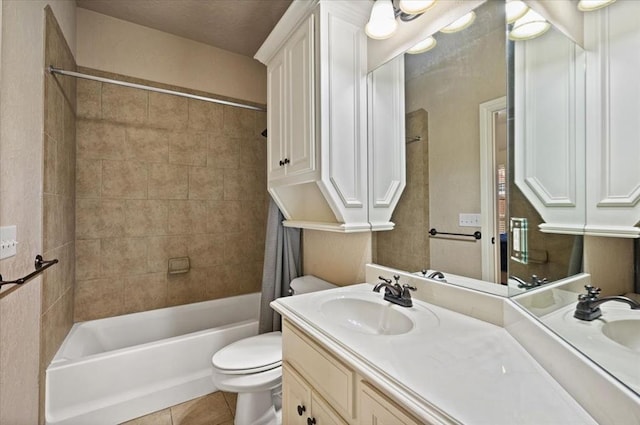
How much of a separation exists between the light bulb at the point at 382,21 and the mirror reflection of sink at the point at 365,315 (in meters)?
1.34

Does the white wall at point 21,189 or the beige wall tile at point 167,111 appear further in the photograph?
the beige wall tile at point 167,111

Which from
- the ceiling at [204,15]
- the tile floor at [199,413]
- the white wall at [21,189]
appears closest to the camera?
the white wall at [21,189]

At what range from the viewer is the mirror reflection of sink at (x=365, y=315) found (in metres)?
1.19

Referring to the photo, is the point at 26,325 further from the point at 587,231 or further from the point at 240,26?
the point at 240,26

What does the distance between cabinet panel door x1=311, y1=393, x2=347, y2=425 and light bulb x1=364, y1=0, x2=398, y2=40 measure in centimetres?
165

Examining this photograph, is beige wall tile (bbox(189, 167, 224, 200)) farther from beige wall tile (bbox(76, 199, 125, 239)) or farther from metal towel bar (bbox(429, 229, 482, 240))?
metal towel bar (bbox(429, 229, 482, 240))

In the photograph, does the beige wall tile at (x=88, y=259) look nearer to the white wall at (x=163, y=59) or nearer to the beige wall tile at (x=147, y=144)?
the beige wall tile at (x=147, y=144)

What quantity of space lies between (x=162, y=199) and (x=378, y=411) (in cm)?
239

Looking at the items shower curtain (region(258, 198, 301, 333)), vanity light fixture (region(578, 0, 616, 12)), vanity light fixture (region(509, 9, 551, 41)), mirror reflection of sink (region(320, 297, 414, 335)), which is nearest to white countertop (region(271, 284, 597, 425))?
mirror reflection of sink (region(320, 297, 414, 335))

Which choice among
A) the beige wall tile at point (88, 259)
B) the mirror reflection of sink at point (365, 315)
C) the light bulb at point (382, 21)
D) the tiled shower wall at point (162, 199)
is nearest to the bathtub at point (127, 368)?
the tiled shower wall at point (162, 199)

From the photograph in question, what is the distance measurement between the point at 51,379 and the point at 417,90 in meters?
2.45

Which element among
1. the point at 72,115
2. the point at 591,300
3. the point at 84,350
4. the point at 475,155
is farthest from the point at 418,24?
the point at 84,350

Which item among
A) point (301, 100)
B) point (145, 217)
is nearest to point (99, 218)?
point (145, 217)

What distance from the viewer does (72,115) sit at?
79.7 inches
